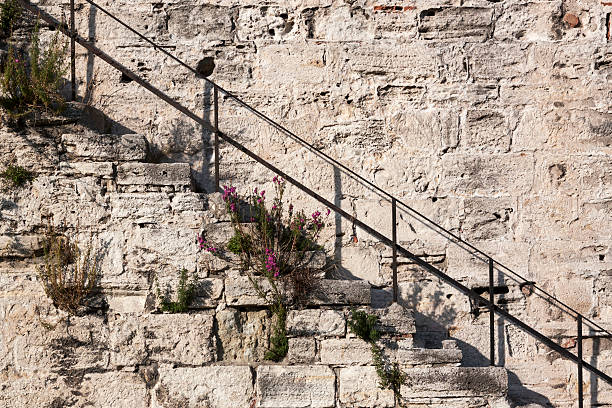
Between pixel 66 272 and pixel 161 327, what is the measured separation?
0.78 metres

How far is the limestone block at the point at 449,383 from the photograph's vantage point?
182 inches

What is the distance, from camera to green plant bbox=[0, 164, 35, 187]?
16.1ft

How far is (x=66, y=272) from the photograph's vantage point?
487cm

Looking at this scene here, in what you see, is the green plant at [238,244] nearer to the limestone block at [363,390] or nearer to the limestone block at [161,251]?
the limestone block at [161,251]

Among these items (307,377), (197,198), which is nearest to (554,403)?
(307,377)

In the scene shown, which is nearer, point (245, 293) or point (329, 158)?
point (245, 293)

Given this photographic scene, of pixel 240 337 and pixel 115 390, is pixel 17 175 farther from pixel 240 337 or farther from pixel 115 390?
pixel 240 337

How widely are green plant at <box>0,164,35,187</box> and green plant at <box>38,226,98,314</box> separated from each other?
1.26 feet

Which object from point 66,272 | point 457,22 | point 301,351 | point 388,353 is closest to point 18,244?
point 66,272

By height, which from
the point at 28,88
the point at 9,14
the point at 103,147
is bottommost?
the point at 103,147

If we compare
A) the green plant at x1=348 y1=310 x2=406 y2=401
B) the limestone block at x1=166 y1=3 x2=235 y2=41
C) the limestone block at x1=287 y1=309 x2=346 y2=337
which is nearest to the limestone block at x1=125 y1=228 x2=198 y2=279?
the limestone block at x1=287 y1=309 x2=346 y2=337

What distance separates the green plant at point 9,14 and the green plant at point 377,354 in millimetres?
3562

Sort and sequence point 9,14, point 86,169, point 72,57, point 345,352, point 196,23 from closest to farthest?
point 345,352 → point 86,169 → point 72,57 → point 9,14 → point 196,23

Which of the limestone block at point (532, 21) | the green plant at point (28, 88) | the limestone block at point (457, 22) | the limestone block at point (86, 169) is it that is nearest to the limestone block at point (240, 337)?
the limestone block at point (86, 169)
